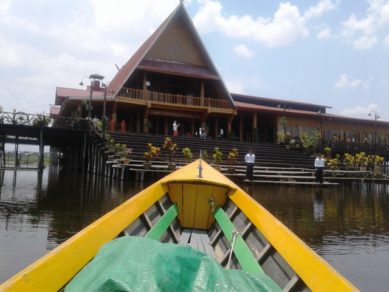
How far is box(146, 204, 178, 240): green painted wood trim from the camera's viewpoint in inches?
183

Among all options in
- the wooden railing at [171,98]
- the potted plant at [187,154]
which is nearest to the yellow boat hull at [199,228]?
the potted plant at [187,154]

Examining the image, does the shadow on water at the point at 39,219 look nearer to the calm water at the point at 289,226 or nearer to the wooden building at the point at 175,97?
the calm water at the point at 289,226

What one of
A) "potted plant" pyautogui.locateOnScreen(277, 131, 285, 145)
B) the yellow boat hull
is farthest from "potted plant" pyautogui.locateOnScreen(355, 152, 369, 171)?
the yellow boat hull

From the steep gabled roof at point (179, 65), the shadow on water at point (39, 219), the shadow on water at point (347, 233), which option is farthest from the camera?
the steep gabled roof at point (179, 65)

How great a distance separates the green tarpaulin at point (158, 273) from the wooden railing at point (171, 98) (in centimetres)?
2527

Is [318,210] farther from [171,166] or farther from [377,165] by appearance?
[377,165]

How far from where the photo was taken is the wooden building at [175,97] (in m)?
27.9

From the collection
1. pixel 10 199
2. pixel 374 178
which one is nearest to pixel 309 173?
pixel 374 178

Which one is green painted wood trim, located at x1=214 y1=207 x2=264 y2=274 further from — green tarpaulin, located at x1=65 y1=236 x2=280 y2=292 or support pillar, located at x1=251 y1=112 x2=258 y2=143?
support pillar, located at x1=251 y1=112 x2=258 y2=143

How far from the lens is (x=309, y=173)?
22.5 meters

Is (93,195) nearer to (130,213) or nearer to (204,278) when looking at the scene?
(130,213)

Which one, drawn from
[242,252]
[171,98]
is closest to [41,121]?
[171,98]

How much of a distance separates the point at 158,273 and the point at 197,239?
369 cm

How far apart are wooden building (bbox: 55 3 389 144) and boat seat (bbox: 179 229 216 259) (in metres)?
19.6
